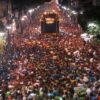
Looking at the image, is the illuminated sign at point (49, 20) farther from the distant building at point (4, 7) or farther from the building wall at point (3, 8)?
the building wall at point (3, 8)

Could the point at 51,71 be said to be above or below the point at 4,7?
below

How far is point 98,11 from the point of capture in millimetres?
67125

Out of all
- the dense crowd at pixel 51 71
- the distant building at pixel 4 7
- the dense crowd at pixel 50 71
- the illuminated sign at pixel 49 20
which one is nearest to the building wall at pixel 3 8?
the distant building at pixel 4 7

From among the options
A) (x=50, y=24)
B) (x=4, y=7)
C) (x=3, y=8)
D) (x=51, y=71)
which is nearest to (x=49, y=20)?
(x=50, y=24)

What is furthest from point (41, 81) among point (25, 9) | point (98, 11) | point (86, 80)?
point (25, 9)

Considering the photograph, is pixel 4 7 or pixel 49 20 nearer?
pixel 49 20

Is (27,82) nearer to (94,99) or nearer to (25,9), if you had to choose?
(94,99)

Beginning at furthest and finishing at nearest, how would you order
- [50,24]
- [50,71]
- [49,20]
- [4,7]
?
[4,7] → [49,20] → [50,24] → [50,71]

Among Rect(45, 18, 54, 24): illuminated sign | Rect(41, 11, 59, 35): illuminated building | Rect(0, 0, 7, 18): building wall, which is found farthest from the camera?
Rect(0, 0, 7, 18): building wall

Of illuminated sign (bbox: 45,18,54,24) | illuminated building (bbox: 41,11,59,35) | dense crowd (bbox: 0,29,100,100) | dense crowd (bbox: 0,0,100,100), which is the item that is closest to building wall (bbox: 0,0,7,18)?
illuminated building (bbox: 41,11,59,35)

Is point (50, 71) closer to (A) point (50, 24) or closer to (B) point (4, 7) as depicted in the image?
(A) point (50, 24)

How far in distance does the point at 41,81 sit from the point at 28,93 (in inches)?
97.9

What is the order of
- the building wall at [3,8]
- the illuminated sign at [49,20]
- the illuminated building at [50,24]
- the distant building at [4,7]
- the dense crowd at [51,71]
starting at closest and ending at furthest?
the dense crowd at [51,71] → the illuminated building at [50,24] → the illuminated sign at [49,20] → the building wall at [3,8] → the distant building at [4,7]

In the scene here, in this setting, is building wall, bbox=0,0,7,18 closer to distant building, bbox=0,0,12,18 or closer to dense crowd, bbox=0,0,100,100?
distant building, bbox=0,0,12,18
